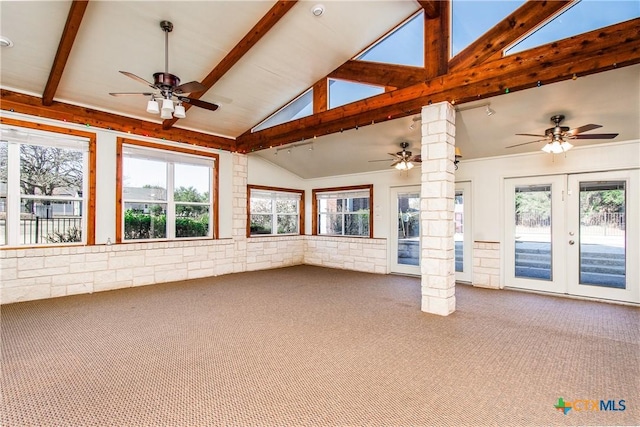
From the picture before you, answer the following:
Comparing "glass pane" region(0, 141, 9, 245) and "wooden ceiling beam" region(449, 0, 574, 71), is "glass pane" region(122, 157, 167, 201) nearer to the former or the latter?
"glass pane" region(0, 141, 9, 245)

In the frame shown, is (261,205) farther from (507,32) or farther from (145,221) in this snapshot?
(507,32)

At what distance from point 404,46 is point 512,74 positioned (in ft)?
5.01

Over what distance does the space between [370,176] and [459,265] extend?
2.87 meters

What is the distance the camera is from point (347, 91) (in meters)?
5.11

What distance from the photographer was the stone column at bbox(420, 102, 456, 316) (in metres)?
3.96

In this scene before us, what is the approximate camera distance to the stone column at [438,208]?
13.0 ft

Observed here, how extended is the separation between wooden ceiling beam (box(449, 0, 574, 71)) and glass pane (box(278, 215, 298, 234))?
225 inches

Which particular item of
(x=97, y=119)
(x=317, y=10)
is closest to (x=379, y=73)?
(x=317, y=10)

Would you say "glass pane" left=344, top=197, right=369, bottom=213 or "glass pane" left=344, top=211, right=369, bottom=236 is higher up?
"glass pane" left=344, top=197, right=369, bottom=213

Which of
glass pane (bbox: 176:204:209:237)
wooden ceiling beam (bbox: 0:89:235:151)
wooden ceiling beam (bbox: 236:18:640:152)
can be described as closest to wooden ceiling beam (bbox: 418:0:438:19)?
wooden ceiling beam (bbox: 236:18:640:152)

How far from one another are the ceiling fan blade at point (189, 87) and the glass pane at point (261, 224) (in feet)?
14.7

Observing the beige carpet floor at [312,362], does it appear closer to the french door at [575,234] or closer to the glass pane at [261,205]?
the french door at [575,234]

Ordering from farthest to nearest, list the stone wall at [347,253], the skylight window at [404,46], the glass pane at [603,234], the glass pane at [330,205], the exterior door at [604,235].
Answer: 1. the glass pane at [330,205]
2. the stone wall at [347,253]
3. the glass pane at [603,234]
4. the exterior door at [604,235]
5. the skylight window at [404,46]

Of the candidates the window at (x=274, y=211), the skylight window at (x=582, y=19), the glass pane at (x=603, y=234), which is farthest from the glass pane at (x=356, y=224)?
the skylight window at (x=582, y=19)
